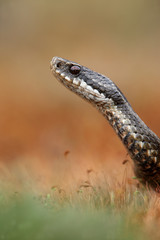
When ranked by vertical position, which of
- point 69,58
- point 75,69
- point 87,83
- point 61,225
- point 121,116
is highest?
point 69,58

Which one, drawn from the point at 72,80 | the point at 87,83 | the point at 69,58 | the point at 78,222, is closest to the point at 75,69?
the point at 72,80

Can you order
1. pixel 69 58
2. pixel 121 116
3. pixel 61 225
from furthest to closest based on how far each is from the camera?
pixel 69 58 → pixel 121 116 → pixel 61 225

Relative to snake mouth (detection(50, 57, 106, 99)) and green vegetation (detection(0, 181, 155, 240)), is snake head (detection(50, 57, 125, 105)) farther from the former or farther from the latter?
green vegetation (detection(0, 181, 155, 240))

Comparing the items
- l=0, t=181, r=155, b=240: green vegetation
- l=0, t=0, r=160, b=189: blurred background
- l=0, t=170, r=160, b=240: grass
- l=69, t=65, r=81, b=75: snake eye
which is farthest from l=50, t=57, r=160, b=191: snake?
l=0, t=0, r=160, b=189: blurred background

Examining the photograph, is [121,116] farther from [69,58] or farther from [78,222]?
[69,58]

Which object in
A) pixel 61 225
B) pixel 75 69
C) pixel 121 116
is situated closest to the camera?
pixel 61 225

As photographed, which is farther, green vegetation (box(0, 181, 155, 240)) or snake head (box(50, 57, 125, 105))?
snake head (box(50, 57, 125, 105))

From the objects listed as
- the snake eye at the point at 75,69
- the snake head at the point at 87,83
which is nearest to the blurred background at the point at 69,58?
the snake head at the point at 87,83
